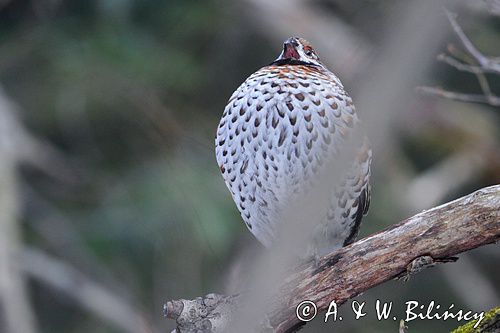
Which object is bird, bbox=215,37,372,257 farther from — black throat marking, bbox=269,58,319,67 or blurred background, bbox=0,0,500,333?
blurred background, bbox=0,0,500,333

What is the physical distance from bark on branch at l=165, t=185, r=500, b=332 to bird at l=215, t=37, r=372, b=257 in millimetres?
445

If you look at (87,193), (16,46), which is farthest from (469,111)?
(16,46)

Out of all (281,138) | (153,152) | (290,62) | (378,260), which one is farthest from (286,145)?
(153,152)

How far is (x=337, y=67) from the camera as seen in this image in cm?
901

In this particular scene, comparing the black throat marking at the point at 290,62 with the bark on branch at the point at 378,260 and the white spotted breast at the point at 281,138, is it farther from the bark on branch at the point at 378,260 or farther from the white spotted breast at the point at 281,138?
the bark on branch at the point at 378,260

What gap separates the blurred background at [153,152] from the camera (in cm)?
959

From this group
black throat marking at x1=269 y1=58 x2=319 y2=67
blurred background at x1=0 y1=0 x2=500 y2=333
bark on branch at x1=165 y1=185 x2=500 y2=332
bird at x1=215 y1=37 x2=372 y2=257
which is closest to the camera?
bark on branch at x1=165 y1=185 x2=500 y2=332

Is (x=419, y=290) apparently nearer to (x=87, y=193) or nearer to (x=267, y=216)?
(x=87, y=193)

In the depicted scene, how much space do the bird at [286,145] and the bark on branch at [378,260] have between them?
445 mm

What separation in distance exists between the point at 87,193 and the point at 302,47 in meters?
6.55

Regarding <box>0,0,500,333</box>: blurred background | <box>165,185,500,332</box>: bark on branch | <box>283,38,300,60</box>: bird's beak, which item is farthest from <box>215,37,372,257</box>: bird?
<box>0,0,500,333</box>: blurred background

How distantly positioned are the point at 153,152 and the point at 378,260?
7.54m

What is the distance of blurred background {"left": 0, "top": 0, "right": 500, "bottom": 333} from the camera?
9586 mm

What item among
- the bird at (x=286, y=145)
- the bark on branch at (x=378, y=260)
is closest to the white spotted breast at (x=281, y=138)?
the bird at (x=286, y=145)
